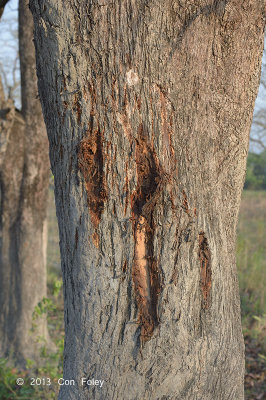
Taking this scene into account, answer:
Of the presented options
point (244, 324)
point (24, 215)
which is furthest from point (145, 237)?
point (244, 324)

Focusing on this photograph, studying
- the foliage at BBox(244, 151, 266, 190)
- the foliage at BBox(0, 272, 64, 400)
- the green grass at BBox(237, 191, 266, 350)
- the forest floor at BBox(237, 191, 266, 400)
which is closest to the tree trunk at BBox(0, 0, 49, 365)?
the foliage at BBox(0, 272, 64, 400)

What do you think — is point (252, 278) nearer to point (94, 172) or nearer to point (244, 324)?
point (244, 324)

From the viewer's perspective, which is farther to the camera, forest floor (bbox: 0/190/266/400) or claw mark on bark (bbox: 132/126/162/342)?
forest floor (bbox: 0/190/266/400)

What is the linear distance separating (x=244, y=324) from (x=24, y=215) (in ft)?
11.1

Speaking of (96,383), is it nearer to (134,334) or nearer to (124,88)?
(134,334)

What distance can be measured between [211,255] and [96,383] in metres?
0.80

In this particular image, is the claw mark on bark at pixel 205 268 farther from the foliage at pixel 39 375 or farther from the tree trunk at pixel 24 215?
the tree trunk at pixel 24 215

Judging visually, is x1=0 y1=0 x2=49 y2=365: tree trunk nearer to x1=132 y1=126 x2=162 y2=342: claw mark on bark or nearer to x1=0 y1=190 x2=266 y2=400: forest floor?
x1=0 y1=190 x2=266 y2=400: forest floor

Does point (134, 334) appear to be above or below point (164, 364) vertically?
above

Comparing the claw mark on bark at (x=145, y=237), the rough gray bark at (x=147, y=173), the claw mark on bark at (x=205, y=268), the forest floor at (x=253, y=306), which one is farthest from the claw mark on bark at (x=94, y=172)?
the forest floor at (x=253, y=306)

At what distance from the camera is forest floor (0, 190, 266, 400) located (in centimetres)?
393

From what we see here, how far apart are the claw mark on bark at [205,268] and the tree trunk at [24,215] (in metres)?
3.22

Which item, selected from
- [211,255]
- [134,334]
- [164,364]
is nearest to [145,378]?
[164,364]

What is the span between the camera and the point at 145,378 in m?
1.80
